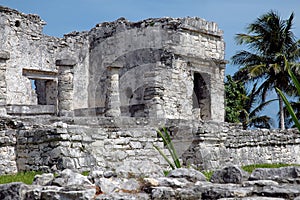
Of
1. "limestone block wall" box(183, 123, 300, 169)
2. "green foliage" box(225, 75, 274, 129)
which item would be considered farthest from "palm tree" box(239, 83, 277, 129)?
"limestone block wall" box(183, 123, 300, 169)

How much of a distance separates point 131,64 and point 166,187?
42.3 feet

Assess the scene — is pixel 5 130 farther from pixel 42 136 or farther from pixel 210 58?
pixel 210 58

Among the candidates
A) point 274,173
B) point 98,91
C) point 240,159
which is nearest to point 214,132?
point 240,159

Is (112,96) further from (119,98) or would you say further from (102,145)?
(102,145)

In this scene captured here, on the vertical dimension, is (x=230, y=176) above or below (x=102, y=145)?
below

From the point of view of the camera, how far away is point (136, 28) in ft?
55.1

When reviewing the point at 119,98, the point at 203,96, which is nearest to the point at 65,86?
the point at 119,98

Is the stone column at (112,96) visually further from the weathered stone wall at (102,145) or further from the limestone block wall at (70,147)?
the limestone block wall at (70,147)

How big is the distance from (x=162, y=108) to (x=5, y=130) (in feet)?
25.3

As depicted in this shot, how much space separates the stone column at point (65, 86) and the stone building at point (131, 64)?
1472 mm

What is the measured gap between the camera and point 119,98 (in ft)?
52.4

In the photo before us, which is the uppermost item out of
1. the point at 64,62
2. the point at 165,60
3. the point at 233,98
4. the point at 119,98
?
the point at 165,60

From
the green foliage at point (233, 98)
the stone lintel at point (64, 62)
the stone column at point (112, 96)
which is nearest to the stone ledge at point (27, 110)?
the stone lintel at point (64, 62)

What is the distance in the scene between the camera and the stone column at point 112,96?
13117 millimetres
